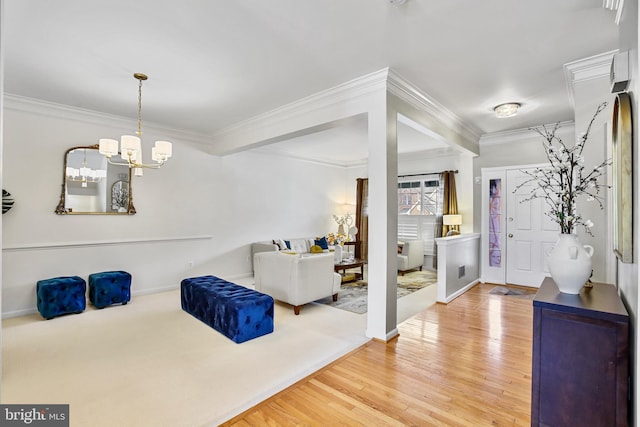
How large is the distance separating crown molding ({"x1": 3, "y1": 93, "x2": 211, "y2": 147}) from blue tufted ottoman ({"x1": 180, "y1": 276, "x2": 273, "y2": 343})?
274cm

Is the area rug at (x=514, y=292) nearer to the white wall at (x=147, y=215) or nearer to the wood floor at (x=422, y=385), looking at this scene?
the wood floor at (x=422, y=385)

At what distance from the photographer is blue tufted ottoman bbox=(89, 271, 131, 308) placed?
434 centimetres

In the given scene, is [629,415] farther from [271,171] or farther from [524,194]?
[271,171]

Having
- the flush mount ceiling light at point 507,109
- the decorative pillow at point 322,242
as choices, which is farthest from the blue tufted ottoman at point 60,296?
the flush mount ceiling light at point 507,109

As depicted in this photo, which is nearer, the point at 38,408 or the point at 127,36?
the point at 38,408

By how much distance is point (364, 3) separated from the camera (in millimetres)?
2299

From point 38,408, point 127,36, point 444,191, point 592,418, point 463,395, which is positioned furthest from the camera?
point 444,191

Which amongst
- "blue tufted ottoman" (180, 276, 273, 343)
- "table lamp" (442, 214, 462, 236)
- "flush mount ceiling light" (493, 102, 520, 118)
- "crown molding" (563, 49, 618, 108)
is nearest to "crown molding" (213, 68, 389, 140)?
"crown molding" (563, 49, 618, 108)

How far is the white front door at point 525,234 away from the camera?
18.1ft

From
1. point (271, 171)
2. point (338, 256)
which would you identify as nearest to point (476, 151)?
point (338, 256)

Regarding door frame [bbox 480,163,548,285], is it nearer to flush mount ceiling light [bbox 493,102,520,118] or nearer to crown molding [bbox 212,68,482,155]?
crown molding [bbox 212,68,482,155]

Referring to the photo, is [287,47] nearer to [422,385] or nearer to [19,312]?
[422,385]

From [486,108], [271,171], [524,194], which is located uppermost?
[486,108]

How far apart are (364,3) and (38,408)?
355 cm
